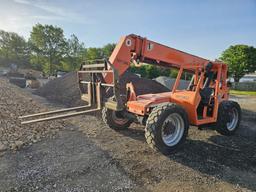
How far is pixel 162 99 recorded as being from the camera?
6090 millimetres

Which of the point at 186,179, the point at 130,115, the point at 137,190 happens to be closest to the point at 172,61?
the point at 130,115

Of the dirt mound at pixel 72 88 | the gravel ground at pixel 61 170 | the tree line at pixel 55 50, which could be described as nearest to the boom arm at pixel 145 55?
the gravel ground at pixel 61 170

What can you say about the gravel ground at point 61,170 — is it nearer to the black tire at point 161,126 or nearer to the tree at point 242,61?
the black tire at point 161,126

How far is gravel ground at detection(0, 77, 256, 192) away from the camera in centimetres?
397

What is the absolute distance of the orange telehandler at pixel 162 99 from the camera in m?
5.32

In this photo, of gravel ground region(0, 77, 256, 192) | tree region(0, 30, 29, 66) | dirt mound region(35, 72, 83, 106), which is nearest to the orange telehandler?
gravel ground region(0, 77, 256, 192)

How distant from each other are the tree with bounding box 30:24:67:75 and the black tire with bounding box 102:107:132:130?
52057mm

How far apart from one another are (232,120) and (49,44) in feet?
185

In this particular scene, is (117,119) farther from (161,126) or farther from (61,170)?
(61,170)

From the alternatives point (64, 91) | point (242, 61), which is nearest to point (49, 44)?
point (242, 61)

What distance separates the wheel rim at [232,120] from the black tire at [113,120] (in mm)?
3124

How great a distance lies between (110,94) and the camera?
6277 millimetres

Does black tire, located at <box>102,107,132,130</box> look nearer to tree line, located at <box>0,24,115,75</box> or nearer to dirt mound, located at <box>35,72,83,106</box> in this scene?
dirt mound, located at <box>35,72,83,106</box>

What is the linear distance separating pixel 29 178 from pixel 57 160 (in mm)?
846
